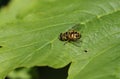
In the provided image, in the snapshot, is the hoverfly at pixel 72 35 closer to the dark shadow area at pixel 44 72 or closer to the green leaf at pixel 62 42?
the green leaf at pixel 62 42

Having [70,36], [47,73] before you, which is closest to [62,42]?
[70,36]

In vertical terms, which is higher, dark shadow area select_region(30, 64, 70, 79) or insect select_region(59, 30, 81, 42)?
insect select_region(59, 30, 81, 42)

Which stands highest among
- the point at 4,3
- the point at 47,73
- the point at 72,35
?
the point at 72,35

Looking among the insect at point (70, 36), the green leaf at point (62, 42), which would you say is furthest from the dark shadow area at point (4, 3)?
the insect at point (70, 36)

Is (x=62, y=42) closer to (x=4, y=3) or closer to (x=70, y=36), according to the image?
(x=70, y=36)

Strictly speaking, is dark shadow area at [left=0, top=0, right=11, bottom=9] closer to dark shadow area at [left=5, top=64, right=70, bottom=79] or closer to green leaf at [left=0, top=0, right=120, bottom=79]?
dark shadow area at [left=5, top=64, right=70, bottom=79]

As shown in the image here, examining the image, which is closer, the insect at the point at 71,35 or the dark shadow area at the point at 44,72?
the insect at the point at 71,35

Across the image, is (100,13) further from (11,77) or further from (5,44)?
(11,77)

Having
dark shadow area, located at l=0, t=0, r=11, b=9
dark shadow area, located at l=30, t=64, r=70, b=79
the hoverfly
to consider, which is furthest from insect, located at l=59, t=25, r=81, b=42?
dark shadow area, located at l=0, t=0, r=11, b=9
